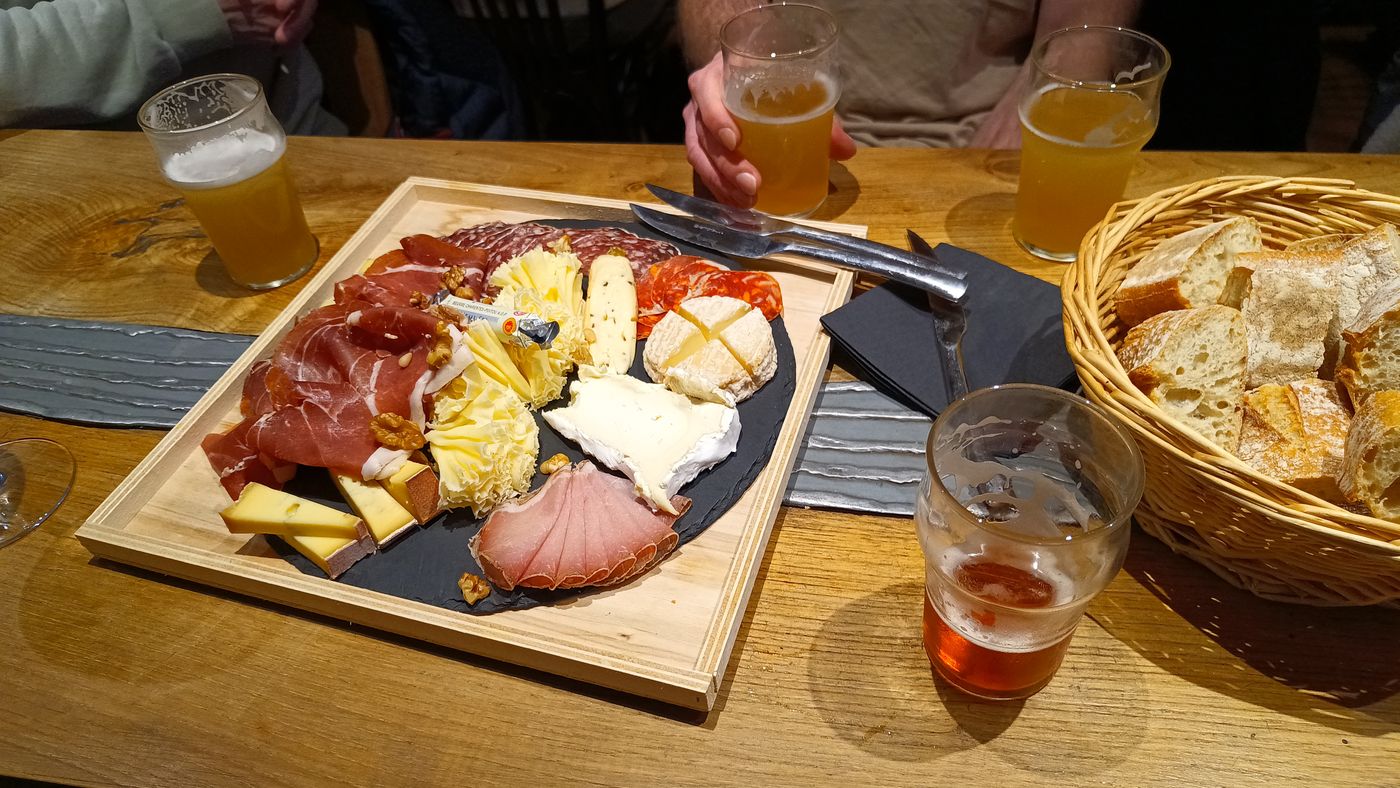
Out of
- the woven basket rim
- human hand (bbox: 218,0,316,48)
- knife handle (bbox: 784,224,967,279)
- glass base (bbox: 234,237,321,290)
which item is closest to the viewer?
the woven basket rim

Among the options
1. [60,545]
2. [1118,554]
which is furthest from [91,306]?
[1118,554]

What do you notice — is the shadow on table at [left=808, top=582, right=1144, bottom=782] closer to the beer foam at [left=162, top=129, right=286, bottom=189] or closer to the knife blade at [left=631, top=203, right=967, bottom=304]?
the knife blade at [left=631, top=203, right=967, bottom=304]

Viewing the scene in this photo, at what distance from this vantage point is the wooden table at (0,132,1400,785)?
2.89 ft

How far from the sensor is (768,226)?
4.93ft

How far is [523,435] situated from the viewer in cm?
116

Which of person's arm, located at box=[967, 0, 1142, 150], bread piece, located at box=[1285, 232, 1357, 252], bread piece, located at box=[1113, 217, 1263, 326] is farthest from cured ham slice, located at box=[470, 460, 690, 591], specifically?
person's arm, located at box=[967, 0, 1142, 150]

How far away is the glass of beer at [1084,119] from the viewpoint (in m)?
1.31

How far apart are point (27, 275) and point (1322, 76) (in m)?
3.92

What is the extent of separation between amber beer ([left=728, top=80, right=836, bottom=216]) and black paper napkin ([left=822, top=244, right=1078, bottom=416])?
1.06 feet

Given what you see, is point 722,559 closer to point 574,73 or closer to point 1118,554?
point 1118,554

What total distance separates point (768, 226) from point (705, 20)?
767 millimetres

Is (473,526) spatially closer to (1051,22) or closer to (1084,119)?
(1084,119)

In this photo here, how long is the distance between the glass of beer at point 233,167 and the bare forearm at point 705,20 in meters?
0.97

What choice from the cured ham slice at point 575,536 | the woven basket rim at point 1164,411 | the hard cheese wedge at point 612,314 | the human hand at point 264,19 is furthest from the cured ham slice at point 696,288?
the human hand at point 264,19
